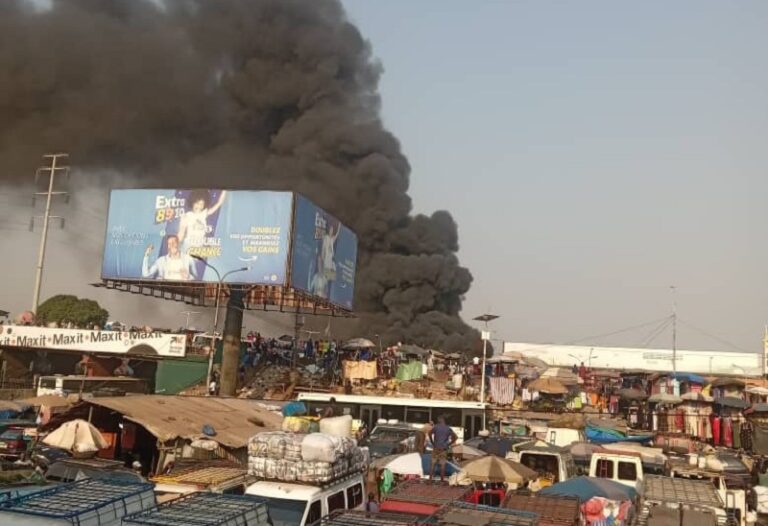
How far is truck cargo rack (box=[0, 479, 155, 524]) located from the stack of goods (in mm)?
1927

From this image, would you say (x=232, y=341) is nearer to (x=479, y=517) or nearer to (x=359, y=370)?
(x=359, y=370)

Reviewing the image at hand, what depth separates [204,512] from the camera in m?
7.32

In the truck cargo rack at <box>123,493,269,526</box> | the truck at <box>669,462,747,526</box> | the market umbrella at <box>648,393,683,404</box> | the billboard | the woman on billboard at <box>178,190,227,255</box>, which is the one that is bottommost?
the truck at <box>669,462,747,526</box>

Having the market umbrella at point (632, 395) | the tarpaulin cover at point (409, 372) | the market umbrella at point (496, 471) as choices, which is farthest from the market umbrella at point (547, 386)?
the market umbrella at point (496, 471)

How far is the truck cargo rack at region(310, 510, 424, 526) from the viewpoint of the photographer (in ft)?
23.7

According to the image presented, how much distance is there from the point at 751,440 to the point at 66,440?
22.6 m

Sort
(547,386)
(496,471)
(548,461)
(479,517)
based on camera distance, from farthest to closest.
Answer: (547,386), (548,461), (496,471), (479,517)

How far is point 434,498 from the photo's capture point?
416 inches

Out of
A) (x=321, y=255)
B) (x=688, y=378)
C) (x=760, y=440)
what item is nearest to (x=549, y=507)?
(x=760, y=440)

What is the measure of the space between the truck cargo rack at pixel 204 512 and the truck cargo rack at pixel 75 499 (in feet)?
1.78

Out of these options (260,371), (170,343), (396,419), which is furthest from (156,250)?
(396,419)

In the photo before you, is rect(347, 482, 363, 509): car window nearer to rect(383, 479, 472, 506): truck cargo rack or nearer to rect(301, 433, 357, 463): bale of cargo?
rect(383, 479, 472, 506): truck cargo rack

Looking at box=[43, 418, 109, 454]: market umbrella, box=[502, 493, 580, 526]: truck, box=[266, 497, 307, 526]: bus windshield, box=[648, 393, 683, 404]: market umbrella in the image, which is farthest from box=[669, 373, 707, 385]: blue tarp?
box=[266, 497, 307, 526]: bus windshield

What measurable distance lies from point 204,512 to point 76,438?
9.78 meters
